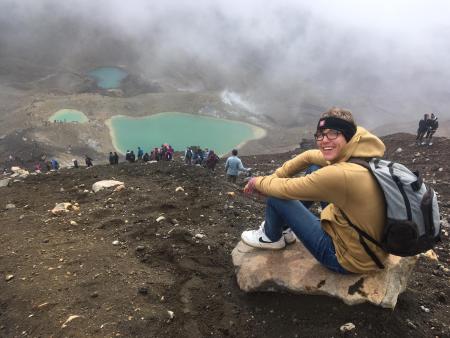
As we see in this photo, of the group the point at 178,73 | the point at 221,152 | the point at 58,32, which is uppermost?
the point at 58,32

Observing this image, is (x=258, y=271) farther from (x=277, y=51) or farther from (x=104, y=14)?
(x=104, y=14)

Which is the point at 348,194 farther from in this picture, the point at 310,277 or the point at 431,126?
the point at 431,126

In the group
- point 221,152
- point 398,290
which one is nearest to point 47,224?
point 398,290

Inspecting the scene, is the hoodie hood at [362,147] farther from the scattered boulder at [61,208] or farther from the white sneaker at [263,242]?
the scattered boulder at [61,208]

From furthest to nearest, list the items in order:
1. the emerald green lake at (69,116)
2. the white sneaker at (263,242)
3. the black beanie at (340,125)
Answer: the emerald green lake at (69,116)
the white sneaker at (263,242)
the black beanie at (340,125)

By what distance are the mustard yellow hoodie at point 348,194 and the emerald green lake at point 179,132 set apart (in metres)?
51.0

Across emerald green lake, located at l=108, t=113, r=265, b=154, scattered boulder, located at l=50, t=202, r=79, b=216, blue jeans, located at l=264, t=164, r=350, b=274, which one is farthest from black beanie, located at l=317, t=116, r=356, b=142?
emerald green lake, located at l=108, t=113, r=265, b=154

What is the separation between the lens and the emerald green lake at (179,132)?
5809 centimetres

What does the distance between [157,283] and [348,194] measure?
3.03 meters

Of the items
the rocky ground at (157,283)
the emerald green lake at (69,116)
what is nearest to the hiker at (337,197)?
the rocky ground at (157,283)

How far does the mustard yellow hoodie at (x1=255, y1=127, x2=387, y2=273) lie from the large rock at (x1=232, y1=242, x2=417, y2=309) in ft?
0.85

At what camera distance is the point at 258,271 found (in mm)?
5023

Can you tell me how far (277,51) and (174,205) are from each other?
109 metres

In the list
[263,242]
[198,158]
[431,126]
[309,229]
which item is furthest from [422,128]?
[309,229]
